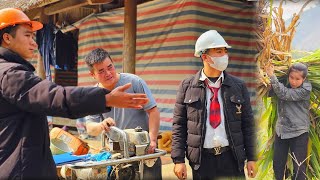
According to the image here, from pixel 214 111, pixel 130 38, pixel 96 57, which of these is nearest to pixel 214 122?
pixel 214 111

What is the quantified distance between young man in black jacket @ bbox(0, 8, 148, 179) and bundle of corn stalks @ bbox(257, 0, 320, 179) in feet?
2.81

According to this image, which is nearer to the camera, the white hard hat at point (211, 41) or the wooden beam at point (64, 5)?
the white hard hat at point (211, 41)

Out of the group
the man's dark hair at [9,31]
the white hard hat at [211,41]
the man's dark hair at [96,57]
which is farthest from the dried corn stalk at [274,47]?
the man's dark hair at [9,31]

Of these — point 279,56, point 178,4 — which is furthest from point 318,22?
point 178,4

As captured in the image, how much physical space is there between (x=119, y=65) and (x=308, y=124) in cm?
485

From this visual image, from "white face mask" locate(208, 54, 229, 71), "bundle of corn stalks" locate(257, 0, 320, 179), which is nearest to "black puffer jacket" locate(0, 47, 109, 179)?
"bundle of corn stalks" locate(257, 0, 320, 179)

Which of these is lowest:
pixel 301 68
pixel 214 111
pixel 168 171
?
pixel 168 171

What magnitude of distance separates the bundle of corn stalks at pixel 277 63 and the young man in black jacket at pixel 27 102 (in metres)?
0.86

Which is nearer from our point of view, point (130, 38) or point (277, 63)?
point (277, 63)

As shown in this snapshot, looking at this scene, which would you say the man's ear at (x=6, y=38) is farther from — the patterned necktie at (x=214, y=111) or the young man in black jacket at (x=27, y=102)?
the patterned necktie at (x=214, y=111)

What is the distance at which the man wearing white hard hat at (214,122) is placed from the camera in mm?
2547

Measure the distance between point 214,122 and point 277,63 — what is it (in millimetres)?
595

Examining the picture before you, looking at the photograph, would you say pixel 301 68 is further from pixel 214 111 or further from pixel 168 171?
pixel 168 171

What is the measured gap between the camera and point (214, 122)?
255cm
